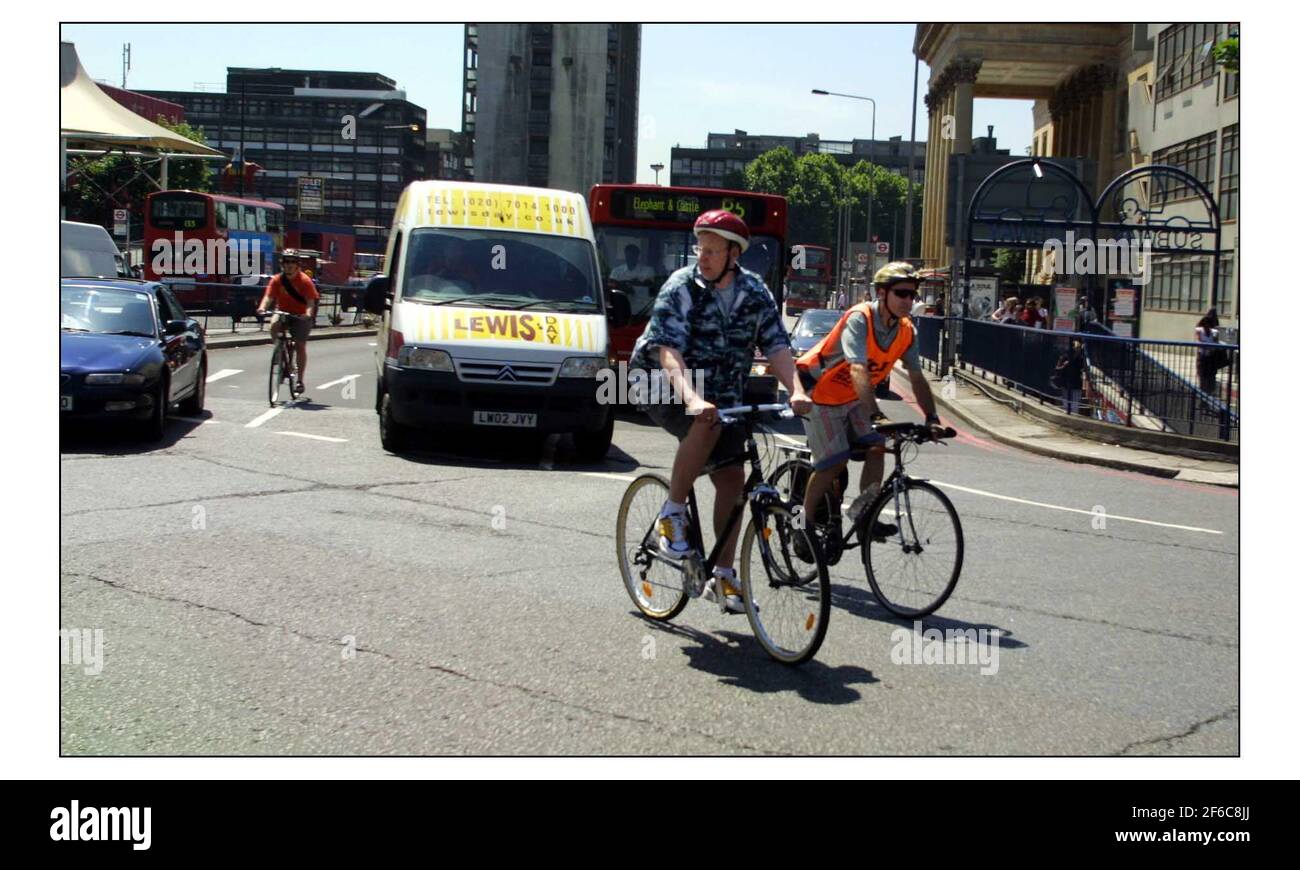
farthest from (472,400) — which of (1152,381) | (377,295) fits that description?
(1152,381)

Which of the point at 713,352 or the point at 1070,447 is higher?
the point at 713,352

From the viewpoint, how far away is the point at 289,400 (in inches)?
695

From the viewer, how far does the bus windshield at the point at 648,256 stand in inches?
756

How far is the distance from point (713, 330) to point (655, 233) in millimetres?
13356

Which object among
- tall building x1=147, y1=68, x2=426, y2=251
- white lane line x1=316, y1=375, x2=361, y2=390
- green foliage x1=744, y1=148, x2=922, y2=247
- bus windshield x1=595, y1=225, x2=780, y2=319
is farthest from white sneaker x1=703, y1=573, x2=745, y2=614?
green foliage x1=744, y1=148, x2=922, y2=247

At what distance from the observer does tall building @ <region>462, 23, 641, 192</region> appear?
115 metres

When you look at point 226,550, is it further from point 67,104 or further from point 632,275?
point 67,104

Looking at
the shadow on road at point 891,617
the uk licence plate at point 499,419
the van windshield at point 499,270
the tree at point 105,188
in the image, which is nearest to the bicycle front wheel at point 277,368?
the van windshield at point 499,270

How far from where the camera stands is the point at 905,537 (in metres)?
7.20

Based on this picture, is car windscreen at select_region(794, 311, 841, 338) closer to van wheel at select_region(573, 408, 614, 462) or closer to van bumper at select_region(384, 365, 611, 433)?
van wheel at select_region(573, 408, 614, 462)

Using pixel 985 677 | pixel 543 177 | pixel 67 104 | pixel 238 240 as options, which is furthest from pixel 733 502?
pixel 543 177

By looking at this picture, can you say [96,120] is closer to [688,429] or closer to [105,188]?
[688,429]

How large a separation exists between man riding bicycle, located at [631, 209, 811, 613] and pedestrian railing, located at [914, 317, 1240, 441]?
11145 millimetres

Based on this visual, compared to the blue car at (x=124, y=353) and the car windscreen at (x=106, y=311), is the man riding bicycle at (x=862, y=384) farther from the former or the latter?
the car windscreen at (x=106, y=311)
